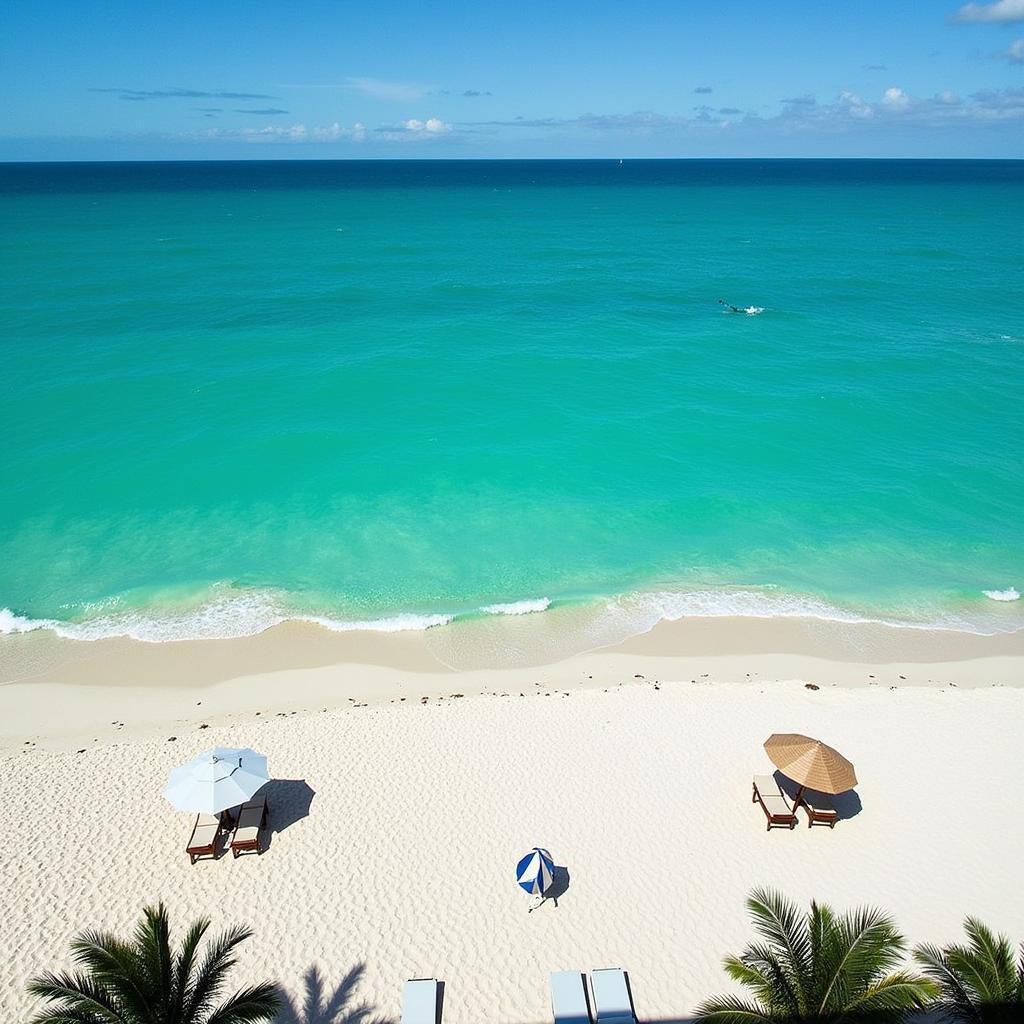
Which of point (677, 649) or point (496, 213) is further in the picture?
point (496, 213)

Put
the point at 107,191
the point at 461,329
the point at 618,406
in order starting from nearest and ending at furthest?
the point at 618,406
the point at 461,329
the point at 107,191

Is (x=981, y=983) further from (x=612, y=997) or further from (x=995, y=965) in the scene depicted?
(x=612, y=997)

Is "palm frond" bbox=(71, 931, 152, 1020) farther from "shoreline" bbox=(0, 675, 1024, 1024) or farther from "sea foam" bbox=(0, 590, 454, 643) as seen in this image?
"sea foam" bbox=(0, 590, 454, 643)

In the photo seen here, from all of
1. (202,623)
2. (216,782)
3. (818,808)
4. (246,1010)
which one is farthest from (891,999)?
(202,623)

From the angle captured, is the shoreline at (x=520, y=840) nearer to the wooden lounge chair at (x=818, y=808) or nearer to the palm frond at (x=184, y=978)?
the wooden lounge chair at (x=818, y=808)

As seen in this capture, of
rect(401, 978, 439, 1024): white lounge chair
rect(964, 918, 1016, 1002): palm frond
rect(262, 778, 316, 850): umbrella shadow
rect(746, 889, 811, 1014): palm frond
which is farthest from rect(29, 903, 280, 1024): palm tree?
rect(964, 918, 1016, 1002): palm frond

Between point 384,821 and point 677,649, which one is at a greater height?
point 677,649

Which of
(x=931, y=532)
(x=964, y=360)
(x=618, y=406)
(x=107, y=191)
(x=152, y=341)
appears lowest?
(x=931, y=532)

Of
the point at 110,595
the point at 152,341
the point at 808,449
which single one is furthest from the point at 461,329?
the point at 110,595

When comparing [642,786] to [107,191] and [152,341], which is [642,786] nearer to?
[152,341]
